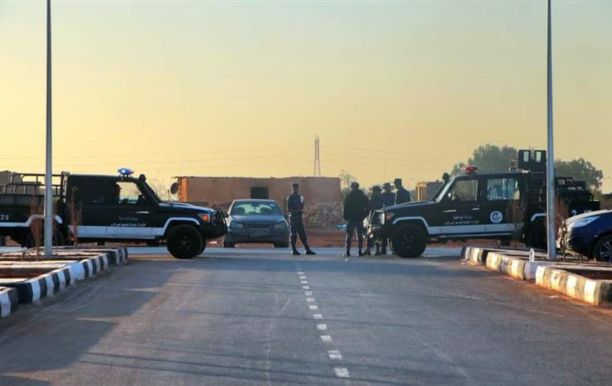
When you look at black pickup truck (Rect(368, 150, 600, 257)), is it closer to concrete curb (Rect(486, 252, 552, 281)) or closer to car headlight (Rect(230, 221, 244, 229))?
concrete curb (Rect(486, 252, 552, 281))

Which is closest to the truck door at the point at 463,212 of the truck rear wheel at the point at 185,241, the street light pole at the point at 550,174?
the street light pole at the point at 550,174

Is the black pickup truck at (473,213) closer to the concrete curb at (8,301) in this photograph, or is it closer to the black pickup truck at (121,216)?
the black pickup truck at (121,216)

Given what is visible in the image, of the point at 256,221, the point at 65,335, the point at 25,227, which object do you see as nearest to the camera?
the point at 65,335

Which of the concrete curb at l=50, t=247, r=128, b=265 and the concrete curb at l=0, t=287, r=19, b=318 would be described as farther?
the concrete curb at l=50, t=247, r=128, b=265

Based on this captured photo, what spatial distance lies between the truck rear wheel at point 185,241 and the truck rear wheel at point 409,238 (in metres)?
4.67

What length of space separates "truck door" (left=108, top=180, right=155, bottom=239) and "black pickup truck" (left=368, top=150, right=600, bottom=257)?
562 centimetres

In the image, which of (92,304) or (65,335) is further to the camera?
(92,304)

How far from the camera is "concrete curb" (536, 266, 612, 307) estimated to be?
13.8 metres

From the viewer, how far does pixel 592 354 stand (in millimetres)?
9422

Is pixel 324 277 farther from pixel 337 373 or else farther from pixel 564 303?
pixel 337 373

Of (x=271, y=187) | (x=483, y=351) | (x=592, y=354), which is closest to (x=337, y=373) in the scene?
(x=483, y=351)

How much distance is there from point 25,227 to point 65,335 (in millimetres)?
13394

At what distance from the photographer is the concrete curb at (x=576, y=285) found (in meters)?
13.8

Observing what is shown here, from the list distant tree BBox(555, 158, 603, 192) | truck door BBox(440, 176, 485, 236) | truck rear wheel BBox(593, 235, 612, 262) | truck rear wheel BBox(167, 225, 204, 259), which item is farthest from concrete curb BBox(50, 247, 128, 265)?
distant tree BBox(555, 158, 603, 192)
